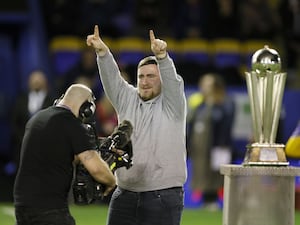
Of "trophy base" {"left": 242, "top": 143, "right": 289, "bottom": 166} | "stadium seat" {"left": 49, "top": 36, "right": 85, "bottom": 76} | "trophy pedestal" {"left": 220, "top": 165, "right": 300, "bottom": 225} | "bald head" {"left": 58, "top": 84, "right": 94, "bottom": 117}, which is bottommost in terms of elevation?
"trophy pedestal" {"left": 220, "top": 165, "right": 300, "bottom": 225}

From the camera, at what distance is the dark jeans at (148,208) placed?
31.7ft

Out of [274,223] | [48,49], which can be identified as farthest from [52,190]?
[48,49]

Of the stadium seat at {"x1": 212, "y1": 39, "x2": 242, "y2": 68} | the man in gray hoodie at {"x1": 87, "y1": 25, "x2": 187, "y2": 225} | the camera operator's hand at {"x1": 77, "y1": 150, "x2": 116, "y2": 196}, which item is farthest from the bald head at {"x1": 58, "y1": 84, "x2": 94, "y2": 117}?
the stadium seat at {"x1": 212, "y1": 39, "x2": 242, "y2": 68}

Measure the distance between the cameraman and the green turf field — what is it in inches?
230

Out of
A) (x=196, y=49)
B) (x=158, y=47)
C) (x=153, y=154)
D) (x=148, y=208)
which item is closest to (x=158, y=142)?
(x=153, y=154)

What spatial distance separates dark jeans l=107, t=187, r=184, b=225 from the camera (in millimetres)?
9672

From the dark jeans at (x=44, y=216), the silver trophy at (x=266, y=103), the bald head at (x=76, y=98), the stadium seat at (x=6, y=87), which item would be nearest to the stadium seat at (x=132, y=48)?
the stadium seat at (x=6, y=87)

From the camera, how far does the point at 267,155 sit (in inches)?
396

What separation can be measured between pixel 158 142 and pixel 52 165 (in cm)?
126

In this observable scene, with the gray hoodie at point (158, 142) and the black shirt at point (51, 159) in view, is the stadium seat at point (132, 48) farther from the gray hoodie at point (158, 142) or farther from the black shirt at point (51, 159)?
the black shirt at point (51, 159)

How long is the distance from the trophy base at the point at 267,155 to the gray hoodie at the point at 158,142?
61cm

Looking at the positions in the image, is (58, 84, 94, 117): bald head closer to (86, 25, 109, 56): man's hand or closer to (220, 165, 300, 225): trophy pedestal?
(86, 25, 109, 56): man's hand

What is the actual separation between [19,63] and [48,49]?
618mm

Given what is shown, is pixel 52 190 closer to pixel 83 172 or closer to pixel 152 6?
pixel 83 172
